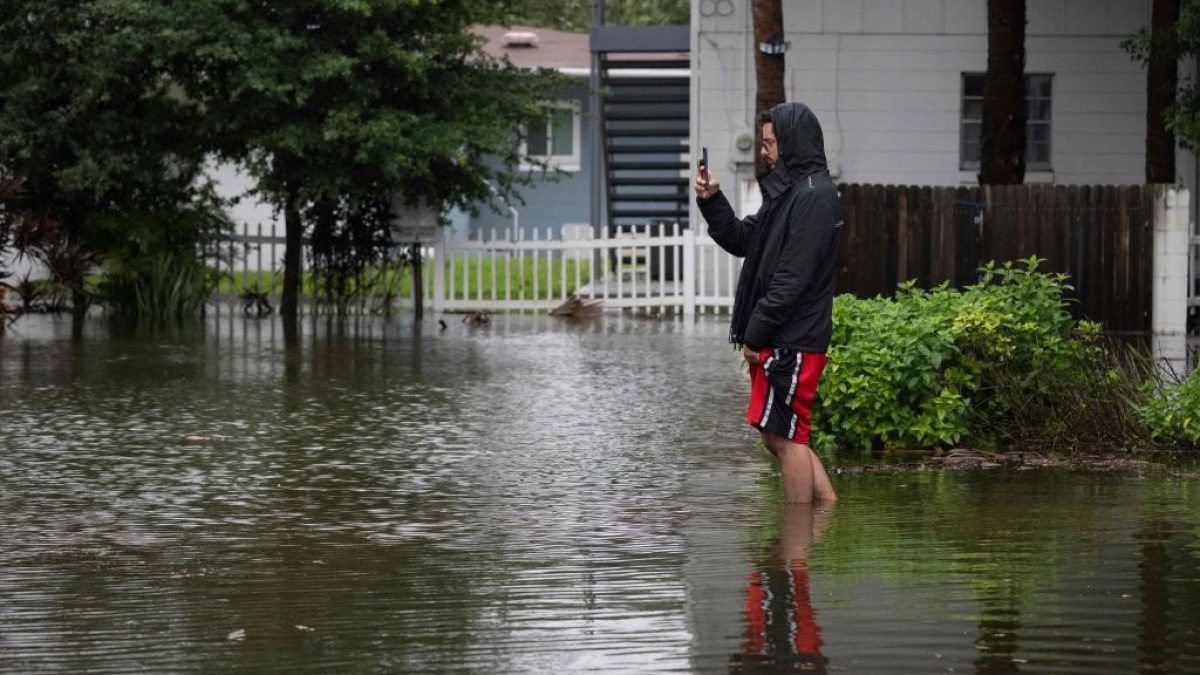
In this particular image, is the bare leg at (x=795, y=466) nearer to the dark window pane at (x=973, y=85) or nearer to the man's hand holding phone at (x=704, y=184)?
the man's hand holding phone at (x=704, y=184)

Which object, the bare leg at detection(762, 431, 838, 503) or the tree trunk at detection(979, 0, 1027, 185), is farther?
the tree trunk at detection(979, 0, 1027, 185)

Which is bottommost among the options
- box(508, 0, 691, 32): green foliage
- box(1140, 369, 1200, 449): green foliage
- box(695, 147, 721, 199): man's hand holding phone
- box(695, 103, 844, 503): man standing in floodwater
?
A: box(1140, 369, 1200, 449): green foliage

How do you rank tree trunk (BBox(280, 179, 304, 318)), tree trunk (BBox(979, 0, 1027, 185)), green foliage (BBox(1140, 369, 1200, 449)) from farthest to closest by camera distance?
tree trunk (BBox(280, 179, 304, 318)) → tree trunk (BBox(979, 0, 1027, 185)) → green foliage (BBox(1140, 369, 1200, 449))

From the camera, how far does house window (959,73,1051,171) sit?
26.6m

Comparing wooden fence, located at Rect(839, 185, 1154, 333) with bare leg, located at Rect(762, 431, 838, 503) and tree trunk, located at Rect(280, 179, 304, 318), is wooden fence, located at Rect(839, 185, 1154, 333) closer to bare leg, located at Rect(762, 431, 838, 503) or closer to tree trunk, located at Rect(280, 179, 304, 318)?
bare leg, located at Rect(762, 431, 838, 503)

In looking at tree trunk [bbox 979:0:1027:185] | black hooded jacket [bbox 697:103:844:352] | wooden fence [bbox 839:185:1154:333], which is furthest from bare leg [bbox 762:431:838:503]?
tree trunk [bbox 979:0:1027:185]

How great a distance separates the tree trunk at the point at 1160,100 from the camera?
23.1m

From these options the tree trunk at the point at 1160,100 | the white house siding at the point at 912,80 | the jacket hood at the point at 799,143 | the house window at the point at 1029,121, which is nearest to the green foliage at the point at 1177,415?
the jacket hood at the point at 799,143

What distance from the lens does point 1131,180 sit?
26734 mm

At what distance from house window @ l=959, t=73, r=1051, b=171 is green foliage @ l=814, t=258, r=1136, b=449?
16256 mm

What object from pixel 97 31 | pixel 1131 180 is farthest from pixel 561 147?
pixel 97 31

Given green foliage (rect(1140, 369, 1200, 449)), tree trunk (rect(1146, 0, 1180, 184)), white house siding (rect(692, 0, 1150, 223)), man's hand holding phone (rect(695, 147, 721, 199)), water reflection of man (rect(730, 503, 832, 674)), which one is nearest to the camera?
water reflection of man (rect(730, 503, 832, 674))

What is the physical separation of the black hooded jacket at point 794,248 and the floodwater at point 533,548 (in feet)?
2.64

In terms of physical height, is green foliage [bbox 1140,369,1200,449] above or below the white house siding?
below
